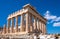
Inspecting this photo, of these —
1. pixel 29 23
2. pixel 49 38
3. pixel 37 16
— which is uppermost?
pixel 37 16

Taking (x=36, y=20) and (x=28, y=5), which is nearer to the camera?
(x=28, y=5)

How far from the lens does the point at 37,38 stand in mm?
21000

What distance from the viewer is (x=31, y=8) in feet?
118

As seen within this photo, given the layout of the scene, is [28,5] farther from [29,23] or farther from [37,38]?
[37,38]

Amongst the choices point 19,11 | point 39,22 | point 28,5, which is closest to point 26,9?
point 28,5

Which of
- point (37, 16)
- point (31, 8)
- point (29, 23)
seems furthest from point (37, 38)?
point (37, 16)

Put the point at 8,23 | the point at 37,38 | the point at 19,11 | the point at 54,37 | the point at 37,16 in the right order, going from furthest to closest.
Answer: the point at 8,23 → the point at 37,16 → the point at 19,11 → the point at 37,38 → the point at 54,37

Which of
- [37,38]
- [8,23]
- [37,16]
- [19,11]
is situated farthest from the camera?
[8,23]

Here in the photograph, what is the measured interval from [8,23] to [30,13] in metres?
11.9

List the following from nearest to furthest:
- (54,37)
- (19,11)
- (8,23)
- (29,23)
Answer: (54,37) → (29,23) → (19,11) → (8,23)

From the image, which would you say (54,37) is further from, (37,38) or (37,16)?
(37,16)

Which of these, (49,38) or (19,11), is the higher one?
(19,11)

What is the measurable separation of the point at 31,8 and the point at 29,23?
459 cm

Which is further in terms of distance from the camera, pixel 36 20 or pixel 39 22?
pixel 39 22
